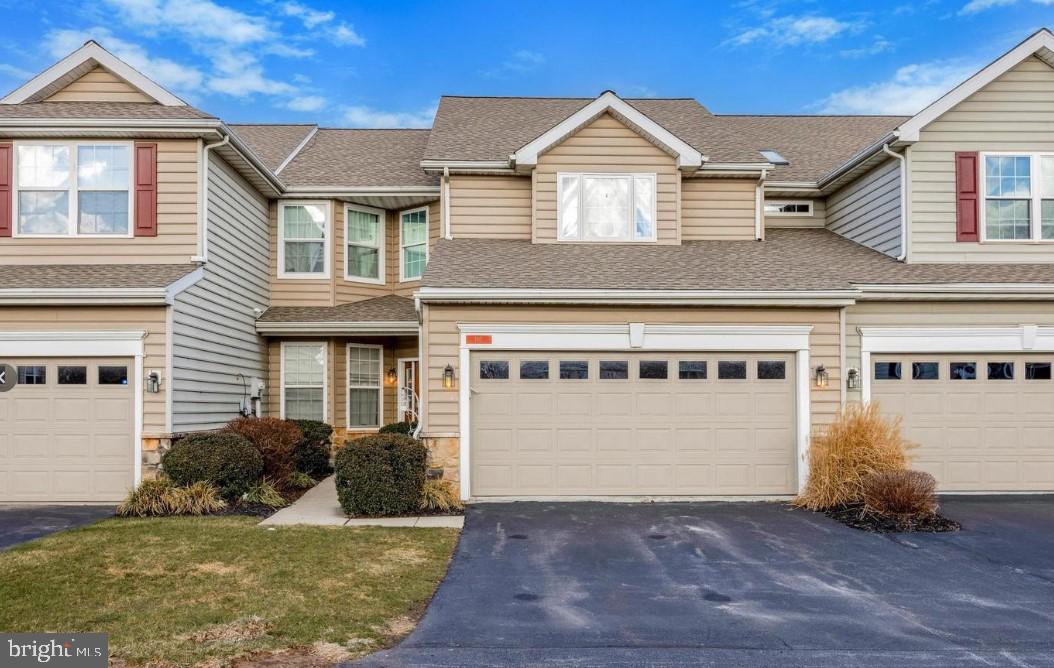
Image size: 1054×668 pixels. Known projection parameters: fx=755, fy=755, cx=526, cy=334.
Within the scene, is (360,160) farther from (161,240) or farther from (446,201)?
(161,240)

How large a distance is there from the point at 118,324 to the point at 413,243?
664 centimetres

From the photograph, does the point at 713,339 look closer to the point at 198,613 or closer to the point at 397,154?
the point at 198,613

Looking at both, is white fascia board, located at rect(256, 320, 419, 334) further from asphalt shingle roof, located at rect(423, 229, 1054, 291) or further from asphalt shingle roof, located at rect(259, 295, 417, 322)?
asphalt shingle roof, located at rect(423, 229, 1054, 291)

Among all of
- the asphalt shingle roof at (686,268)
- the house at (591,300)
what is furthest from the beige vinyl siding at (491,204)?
the asphalt shingle roof at (686,268)

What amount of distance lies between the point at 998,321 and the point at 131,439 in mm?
13815

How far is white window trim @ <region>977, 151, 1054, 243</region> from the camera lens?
43.1 feet

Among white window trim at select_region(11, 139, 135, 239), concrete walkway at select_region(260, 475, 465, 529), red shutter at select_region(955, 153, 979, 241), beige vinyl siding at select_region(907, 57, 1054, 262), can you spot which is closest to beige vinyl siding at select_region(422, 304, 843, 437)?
concrete walkway at select_region(260, 475, 465, 529)

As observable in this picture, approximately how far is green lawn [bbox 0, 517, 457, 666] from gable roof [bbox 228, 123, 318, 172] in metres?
9.89

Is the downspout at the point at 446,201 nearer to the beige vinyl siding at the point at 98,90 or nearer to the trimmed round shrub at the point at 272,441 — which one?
the trimmed round shrub at the point at 272,441

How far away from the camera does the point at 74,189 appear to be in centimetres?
1221

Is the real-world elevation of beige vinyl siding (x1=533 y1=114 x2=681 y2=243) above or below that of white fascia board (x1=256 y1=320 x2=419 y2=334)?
above

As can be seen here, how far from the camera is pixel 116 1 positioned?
23.6m

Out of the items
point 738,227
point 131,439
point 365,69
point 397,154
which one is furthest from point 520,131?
point 365,69

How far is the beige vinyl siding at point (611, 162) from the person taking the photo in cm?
1391
